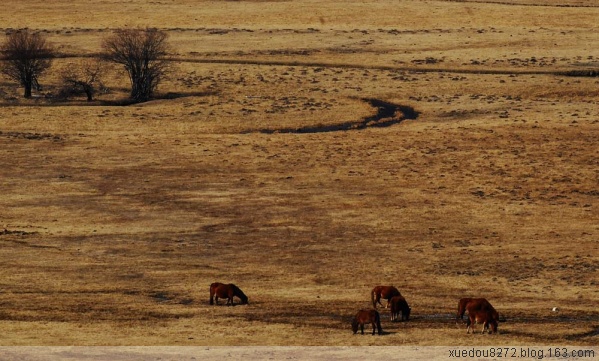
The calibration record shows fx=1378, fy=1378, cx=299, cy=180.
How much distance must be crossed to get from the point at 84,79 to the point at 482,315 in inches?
2094

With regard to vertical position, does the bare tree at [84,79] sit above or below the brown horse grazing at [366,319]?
above

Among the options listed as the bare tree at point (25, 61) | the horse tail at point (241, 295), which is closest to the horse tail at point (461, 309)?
the horse tail at point (241, 295)

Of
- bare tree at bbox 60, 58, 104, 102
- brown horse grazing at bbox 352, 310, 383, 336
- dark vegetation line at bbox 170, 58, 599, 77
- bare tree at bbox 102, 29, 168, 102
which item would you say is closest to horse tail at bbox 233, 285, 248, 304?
brown horse grazing at bbox 352, 310, 383, 336

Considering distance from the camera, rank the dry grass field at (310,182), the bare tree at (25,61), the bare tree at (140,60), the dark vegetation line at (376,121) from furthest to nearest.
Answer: the bare tree at (25,61) < the bare tree at (140,60) < the dark vegetation line at (376,121) < the dry grass field at (310,182)

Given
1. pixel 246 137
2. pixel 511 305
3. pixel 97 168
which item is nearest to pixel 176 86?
pixel 246 137

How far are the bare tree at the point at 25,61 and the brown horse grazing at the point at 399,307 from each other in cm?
4818

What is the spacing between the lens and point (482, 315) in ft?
107

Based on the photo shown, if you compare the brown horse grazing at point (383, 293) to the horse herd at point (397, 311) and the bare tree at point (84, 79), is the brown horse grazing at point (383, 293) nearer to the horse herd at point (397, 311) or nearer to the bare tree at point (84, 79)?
the horse herd at point (397, 311)

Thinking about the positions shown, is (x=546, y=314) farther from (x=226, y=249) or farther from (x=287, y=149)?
(x=287, y=149)

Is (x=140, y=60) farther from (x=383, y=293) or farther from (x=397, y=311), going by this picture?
(x=397, y=311)

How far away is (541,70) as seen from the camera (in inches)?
3312

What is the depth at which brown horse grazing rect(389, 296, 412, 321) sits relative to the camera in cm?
3400

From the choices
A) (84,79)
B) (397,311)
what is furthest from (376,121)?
(397,311)

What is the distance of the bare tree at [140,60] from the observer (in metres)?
78.3
